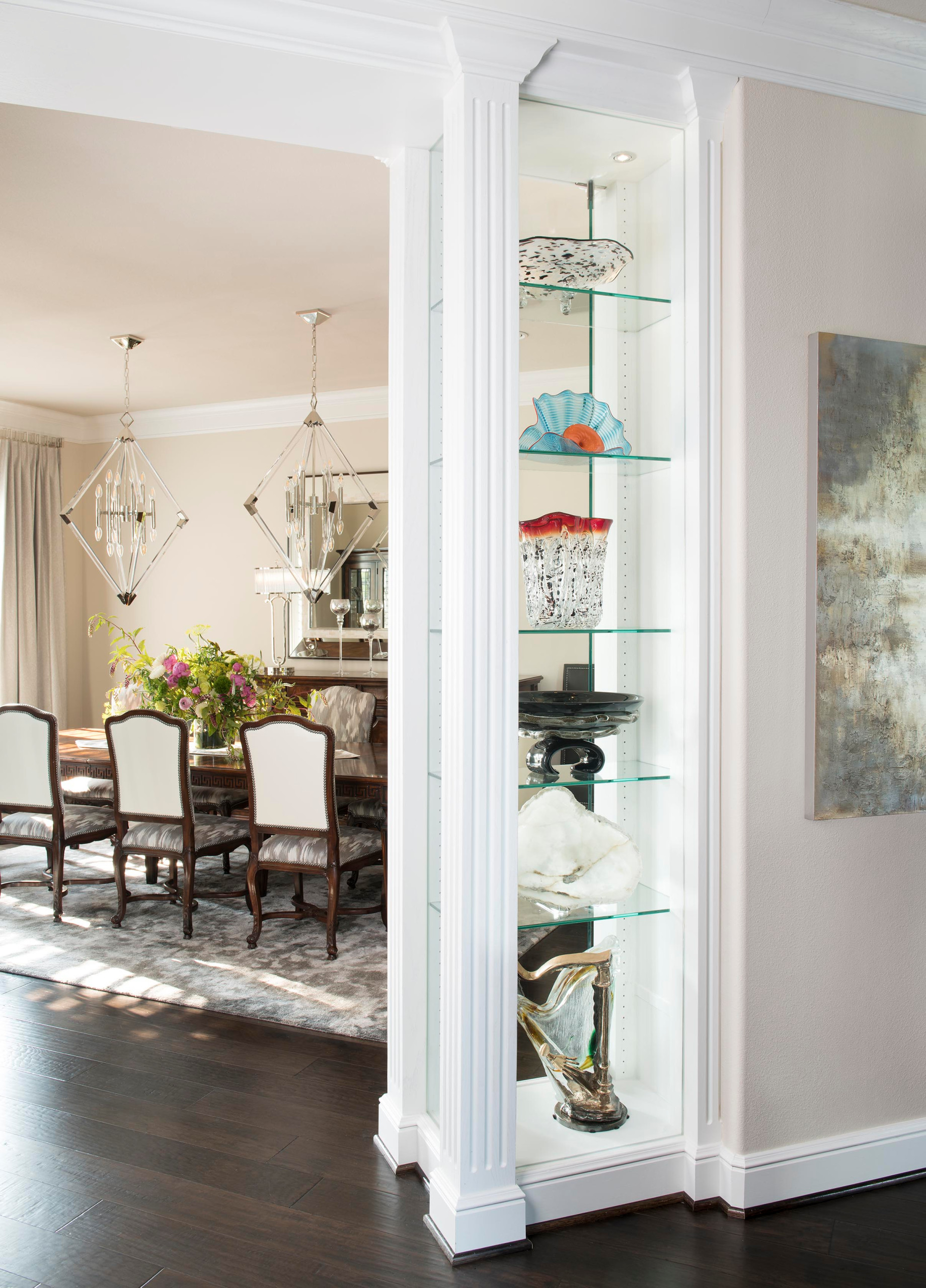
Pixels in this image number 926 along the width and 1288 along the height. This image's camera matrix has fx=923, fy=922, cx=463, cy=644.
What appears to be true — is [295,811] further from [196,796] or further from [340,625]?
[340,625]

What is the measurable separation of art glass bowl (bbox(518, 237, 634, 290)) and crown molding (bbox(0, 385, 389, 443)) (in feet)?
13.6

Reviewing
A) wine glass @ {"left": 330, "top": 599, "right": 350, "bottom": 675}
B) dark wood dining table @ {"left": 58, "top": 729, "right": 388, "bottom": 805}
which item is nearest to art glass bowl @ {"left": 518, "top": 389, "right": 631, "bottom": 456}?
dark wood dining table @ {"left": 58, "top": 729, "right": 388, "bottom": 805}

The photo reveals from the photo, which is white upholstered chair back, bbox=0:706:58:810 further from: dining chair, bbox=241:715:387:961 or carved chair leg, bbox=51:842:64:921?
dining chair, bbox=241:715:387:961

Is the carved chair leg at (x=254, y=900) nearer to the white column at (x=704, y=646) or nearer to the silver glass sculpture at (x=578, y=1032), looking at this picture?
the silver glass sculpture at (x=578, y=1032)

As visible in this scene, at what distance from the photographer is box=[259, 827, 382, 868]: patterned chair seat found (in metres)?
3.80

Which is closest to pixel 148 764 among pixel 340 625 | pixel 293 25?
pixel 340 625

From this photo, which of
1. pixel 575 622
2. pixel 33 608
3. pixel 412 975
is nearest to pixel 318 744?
pixel 412 975

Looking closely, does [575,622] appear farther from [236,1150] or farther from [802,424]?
[236,1150]

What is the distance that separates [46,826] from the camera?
14.1 ft

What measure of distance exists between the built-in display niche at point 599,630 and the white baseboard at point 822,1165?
19 centimetres

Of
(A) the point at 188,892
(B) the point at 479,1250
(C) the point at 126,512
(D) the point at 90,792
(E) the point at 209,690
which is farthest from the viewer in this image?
(D) the point at 90,792

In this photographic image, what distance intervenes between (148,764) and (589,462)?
2.64 meters

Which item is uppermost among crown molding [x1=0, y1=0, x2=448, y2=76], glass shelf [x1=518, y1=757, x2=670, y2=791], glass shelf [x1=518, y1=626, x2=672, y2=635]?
crown molding [x1=0, y1=0, x2=448, y2=76]

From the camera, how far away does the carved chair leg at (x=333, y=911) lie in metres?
3.78
